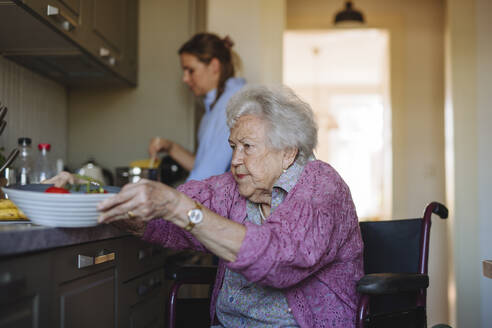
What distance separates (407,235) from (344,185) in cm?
42

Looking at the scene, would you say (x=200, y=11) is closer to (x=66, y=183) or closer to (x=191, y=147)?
(x=191, y=147)

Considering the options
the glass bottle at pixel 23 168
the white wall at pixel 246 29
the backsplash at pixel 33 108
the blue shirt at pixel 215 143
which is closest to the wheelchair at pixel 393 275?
the blue shirt at pixel 215 143

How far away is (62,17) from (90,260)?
89cm

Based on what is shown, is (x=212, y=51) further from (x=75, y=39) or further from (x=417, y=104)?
(x=417, y=104)

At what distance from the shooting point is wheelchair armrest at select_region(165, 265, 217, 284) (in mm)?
1389

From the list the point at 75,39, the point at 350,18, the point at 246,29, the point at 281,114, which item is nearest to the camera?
the point at 281,114

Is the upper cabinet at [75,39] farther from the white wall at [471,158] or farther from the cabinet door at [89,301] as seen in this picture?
the white wall at [471,158]

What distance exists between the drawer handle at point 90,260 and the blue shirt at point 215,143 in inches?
26.8

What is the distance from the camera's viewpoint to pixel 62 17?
1594 mm

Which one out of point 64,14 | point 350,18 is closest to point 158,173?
point 64,14

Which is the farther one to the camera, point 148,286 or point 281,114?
point 148,286

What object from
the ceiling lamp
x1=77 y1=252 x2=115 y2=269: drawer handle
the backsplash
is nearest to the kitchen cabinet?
x1=77 y1=252 x2=115 y2=269: drawer handle

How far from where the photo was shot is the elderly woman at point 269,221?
3.10ft

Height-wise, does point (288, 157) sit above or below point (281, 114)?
below
